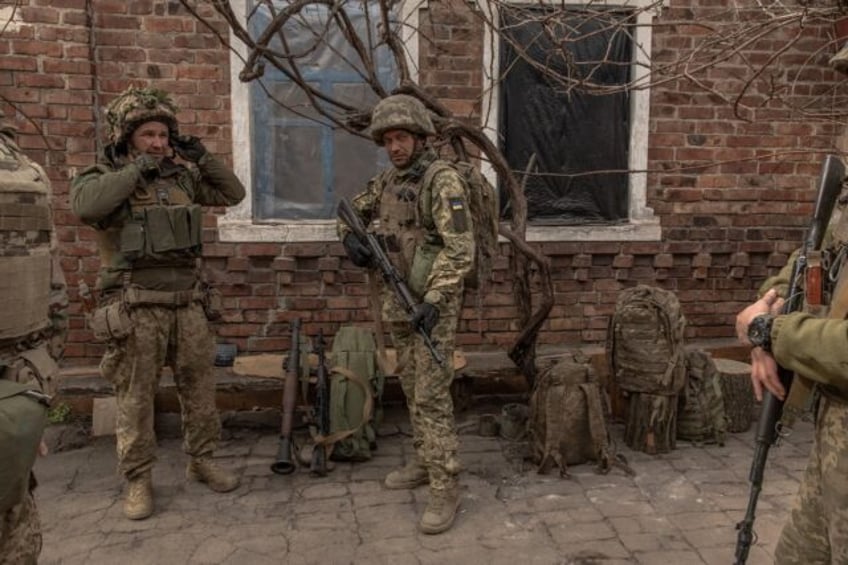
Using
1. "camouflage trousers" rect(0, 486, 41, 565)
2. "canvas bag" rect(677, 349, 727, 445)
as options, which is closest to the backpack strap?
"canvas bag" rect(677, 349, 727, 445)

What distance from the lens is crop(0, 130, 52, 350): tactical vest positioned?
80.4 inches

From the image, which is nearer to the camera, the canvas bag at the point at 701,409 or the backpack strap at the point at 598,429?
the backpack strap at the point at 598,429

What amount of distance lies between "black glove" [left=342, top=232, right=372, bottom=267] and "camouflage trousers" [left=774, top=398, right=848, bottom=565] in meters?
2.35

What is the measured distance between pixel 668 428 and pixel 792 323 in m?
2.64

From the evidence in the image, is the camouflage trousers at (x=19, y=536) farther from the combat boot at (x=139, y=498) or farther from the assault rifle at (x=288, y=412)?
the assault rifle at (x=288, y=412)

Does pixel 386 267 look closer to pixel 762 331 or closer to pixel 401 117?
pixel 401 117

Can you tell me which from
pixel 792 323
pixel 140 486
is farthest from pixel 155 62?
pixel 792 323

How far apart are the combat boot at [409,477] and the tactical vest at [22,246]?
217 cm

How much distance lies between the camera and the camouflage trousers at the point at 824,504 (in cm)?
191

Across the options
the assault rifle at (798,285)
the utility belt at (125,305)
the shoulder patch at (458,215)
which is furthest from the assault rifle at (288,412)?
the assault rifle at (798,285)

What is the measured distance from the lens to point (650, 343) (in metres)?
4.39

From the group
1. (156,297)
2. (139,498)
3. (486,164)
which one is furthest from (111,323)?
(486,164)

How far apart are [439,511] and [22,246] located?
2.25 meters

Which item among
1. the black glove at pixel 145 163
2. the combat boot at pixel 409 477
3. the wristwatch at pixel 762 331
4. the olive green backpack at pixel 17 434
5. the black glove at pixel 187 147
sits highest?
the black glove at pixel 187 147
